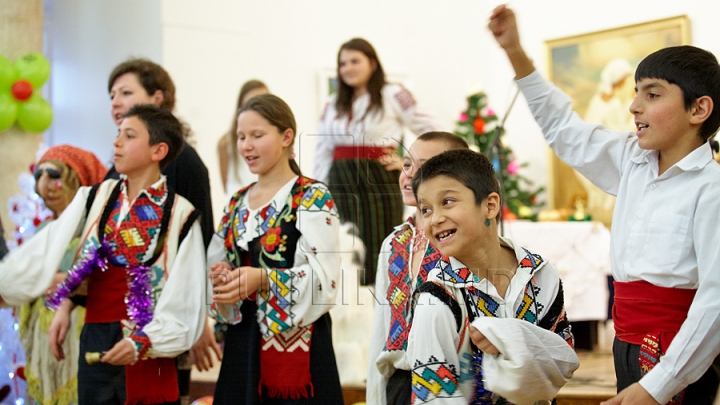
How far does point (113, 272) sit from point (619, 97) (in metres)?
5.67

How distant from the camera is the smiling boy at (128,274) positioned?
222cm

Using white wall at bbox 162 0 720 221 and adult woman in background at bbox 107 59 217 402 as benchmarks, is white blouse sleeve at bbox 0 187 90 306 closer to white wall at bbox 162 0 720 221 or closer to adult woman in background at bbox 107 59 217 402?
adult woman in background at bbox 107 59 217 402

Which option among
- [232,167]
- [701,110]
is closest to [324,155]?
[232,167]

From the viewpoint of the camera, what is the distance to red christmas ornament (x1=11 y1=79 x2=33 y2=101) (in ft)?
15.0

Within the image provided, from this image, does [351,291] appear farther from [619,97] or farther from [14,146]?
[619,97]

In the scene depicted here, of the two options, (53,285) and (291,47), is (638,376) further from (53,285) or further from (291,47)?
(291,47)

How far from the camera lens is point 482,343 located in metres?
1.44

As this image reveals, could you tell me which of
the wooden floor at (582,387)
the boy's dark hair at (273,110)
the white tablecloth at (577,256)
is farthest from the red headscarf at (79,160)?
the white tablecloth at (577,256)

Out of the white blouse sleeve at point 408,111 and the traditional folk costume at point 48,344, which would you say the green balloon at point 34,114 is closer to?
the traditional folk costume at point 48,344

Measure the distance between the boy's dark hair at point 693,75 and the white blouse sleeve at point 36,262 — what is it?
67.9 inches

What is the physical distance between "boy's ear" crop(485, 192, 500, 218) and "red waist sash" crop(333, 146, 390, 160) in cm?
161

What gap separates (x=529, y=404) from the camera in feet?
4.87

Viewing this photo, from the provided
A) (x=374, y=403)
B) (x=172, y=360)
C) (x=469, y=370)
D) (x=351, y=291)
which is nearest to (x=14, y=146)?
(x=351, y=291)

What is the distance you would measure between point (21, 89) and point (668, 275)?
13.5ft
